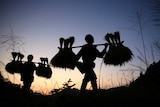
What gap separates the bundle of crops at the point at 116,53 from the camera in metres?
7.16

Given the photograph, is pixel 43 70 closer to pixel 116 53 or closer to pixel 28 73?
pixel 28 73

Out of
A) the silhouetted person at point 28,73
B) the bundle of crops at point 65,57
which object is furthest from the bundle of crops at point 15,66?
the bundle of crops at point 65,57

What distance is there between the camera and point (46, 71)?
437 inches

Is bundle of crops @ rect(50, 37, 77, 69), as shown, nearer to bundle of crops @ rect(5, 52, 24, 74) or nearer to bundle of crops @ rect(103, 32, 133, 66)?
bundle of crops @ rect(103, 32, 133, 66)

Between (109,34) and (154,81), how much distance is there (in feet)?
6.20

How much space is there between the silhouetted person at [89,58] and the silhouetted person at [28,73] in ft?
12.1

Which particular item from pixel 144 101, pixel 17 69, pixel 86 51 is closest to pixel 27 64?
pixel 17 69

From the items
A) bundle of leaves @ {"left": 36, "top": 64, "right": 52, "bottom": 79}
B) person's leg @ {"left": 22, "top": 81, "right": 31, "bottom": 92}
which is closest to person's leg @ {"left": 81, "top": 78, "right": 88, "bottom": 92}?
person's leg @ {"left": 22, "top": 81, "right": 31, "bottom": 92}

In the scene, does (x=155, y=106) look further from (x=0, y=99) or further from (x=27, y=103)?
(x=0, y=99)

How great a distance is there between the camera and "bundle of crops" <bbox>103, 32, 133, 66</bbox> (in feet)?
23.5

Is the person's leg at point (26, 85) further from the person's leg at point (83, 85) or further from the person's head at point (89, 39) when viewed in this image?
the person's head at point (89, 39)

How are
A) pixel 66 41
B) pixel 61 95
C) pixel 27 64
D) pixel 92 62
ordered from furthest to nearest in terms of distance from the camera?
1. pixel 27 64
2. pixel 66 41
3. pixel 92 62
4. pixel 61 95

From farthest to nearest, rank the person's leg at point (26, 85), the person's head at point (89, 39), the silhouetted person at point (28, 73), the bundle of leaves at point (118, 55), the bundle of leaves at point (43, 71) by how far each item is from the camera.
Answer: the bundle of leaves at point (43, 71), the silhouetted person at point (28, 73), the person's leg at point (26, 85), the person's head at point (89, 39), the bundle of leaves at point (118, 55)

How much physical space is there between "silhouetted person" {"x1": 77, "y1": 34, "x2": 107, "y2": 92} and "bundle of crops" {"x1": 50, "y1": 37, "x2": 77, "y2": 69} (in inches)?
11.1
